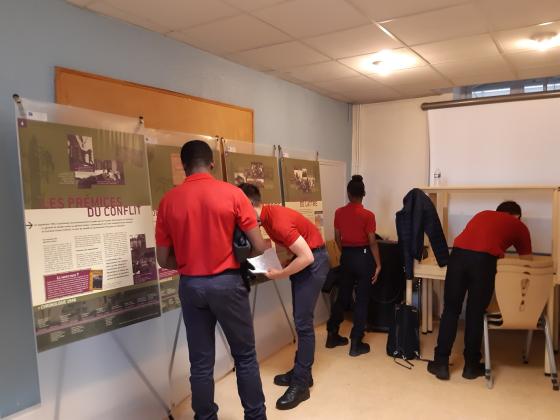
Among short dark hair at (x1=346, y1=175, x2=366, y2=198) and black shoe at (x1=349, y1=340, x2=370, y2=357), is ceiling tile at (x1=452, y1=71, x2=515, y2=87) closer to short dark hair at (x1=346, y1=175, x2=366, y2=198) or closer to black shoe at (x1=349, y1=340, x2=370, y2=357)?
short dark hair at (x1=346, y1=175, x2=366, y2=198)

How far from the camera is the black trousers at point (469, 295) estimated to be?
2977 mm

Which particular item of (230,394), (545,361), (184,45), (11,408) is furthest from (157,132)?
(545,361)

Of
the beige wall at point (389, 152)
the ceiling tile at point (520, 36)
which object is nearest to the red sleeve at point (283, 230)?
the ceiling tile at point (520, 36)

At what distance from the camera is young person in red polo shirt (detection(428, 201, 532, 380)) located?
9.75ft

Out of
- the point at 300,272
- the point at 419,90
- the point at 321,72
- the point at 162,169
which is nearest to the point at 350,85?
the point at 321,72

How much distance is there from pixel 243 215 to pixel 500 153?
3.23 metres

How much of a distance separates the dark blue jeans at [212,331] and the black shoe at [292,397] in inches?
19.3

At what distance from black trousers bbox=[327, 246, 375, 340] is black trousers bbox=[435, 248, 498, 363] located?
0.61m

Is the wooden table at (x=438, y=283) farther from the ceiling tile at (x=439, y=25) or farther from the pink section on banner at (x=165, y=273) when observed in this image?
the pink section on banner at (x=165, y=273)

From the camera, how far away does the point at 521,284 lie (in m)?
2.84

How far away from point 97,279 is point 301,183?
6.58 feet

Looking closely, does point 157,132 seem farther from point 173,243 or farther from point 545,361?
point 545,361

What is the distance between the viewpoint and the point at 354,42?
2967 mm

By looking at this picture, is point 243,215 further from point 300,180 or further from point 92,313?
point 300,180
